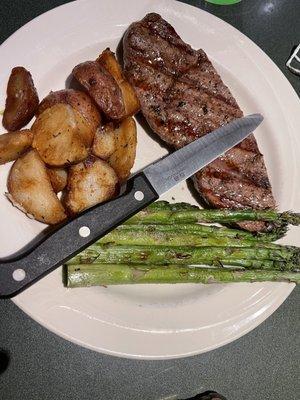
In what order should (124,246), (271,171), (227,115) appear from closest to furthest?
(124,246), (227,115), (271,171)

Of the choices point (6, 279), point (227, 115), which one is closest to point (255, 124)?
point (227, 115)

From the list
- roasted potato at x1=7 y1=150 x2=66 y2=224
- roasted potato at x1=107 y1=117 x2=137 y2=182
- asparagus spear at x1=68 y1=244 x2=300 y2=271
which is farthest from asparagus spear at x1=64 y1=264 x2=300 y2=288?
roasted potato at x1=107 y1=117 x2=137 y2=182

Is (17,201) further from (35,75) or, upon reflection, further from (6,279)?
(35,75)

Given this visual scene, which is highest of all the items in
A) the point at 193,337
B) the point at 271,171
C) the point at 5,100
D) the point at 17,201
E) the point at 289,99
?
the point at 5,100

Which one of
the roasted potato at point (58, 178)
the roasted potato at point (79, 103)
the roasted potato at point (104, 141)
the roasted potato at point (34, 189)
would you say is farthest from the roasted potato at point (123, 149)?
the roasted potato at point (34, 189)

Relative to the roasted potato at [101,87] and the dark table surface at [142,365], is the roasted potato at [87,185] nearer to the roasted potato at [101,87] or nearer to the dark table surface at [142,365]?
the roasted potato at [101,87]

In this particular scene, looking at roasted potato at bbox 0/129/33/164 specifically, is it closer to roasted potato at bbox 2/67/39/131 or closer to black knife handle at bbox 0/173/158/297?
roasted potato at bbox 2/67/39/131
